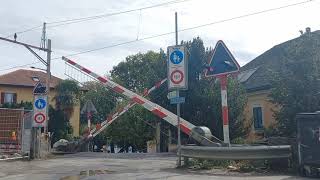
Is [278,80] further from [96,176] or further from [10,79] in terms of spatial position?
[10,79]

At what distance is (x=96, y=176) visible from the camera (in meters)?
12.6

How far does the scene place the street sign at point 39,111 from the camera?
20.9 metres

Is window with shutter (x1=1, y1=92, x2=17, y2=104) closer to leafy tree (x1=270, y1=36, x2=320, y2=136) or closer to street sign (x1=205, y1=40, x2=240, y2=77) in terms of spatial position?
leafy tree (x1=270, y1=36, x2=320, y2=136)

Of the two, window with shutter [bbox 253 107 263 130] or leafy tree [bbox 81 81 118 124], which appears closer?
window with shutter [bbox 253 107 263 130]

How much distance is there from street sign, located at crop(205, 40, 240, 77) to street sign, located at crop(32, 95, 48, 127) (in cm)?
1036

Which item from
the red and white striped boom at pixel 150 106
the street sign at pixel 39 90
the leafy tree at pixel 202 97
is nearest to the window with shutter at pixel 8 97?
the leafy tree at pixel 202 97

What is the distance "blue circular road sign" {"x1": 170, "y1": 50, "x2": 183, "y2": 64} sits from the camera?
14.2 metres

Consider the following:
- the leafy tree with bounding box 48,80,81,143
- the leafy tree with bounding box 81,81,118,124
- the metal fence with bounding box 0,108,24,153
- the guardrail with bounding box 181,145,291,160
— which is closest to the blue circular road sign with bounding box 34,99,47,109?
the metal fence with bounding box 0,108,24,153

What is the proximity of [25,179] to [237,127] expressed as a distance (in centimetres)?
1574

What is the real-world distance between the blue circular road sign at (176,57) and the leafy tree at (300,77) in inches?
183

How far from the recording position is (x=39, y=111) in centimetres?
2111

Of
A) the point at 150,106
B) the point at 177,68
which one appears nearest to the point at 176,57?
the point at 177,68

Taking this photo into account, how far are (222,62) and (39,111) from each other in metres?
10.9

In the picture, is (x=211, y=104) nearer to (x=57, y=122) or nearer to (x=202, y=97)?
(x=202, y=97)
